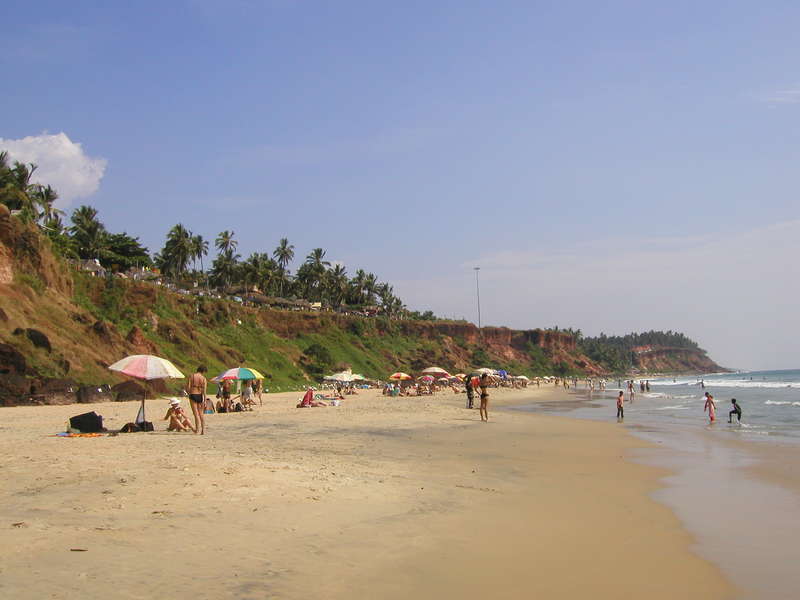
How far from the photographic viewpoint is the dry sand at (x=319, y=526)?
4973 mm

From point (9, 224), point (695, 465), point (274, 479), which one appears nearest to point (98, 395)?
A: point (9, 224)

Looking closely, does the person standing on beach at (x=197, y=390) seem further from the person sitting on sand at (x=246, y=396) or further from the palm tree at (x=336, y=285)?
the palm tree at (x=336, y=285)

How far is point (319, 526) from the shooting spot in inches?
262

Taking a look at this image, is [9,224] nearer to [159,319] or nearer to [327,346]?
[159,319]

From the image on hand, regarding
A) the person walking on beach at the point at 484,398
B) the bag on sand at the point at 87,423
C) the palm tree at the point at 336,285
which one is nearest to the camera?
the bag on sand at the point at 87,423

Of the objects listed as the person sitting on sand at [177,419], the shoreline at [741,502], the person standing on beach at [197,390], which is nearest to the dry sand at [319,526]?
the shoreline at [741,502]

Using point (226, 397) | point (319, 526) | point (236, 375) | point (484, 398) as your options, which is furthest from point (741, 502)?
point (226, 397)

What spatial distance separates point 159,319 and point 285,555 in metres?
41.9

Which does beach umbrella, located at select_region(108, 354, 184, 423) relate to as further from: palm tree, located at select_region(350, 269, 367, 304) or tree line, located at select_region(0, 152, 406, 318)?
palm tree, located at select_region(350, 269, 367, 304)

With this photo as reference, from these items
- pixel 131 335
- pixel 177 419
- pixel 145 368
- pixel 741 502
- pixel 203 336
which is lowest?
pixel 741 502

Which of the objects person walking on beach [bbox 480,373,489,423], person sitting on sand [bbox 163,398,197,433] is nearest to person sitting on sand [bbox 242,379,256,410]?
person sitting on sand [bbox 163,398,197,433]

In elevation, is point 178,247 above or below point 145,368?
above

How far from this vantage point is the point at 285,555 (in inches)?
220

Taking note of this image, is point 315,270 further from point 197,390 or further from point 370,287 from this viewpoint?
point 197,390
